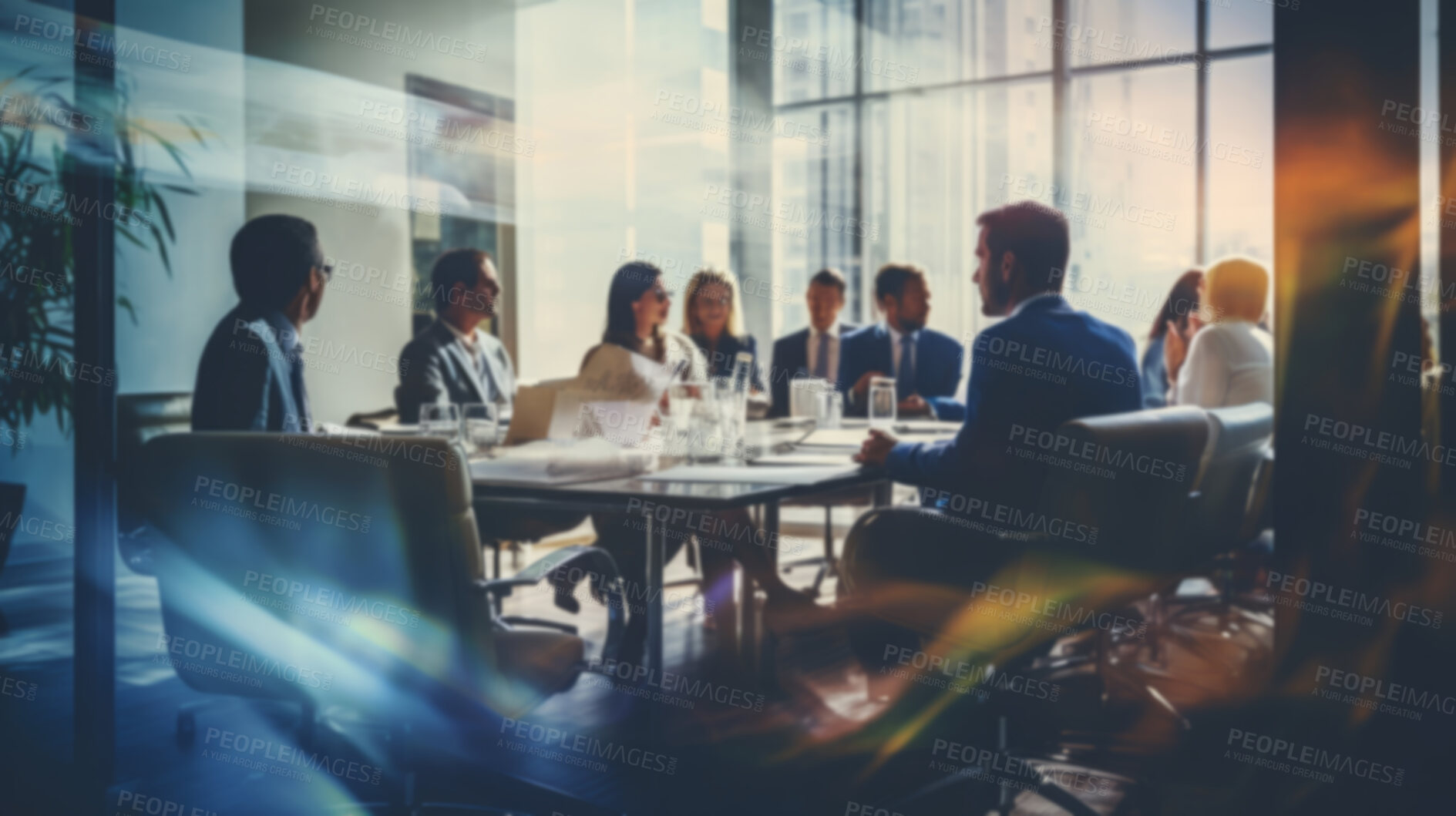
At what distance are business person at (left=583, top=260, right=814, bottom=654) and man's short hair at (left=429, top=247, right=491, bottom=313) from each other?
487 millimetres

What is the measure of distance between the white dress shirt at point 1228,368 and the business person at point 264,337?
257 centimetres

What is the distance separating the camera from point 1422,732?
132cm

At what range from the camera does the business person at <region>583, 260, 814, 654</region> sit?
2.90 m

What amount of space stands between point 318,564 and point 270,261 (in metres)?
0.98

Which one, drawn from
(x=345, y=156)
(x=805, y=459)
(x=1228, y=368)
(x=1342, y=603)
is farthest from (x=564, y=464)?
(x=345, y=156)

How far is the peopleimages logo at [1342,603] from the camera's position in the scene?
4.39 feet

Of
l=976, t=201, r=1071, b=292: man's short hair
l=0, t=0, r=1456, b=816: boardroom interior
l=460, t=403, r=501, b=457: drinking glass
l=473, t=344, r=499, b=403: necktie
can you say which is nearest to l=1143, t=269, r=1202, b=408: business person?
l=0, t=0, r=1456, b=816: boardroom interior

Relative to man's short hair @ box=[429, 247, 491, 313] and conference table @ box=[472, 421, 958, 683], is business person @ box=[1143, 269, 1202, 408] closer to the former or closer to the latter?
conference table @ box=[472, 421, 958, 683]

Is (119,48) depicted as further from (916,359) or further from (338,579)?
(338,579)

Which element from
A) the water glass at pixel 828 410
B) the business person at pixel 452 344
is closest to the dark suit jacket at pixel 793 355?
the business person at pixel 452 344

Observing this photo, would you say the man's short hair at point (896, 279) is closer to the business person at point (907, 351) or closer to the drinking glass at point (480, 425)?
the business person at point (907, 351)

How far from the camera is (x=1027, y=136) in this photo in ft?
21.4

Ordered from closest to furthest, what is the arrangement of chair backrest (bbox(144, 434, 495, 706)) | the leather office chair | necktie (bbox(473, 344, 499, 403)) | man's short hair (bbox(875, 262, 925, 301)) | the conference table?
chair backrest (bbox(144, 434, 495, 706))
the conference table
the leather office chair
necktie (bbox(473, 344, 499, 403))
man's short hair (bbox(875, 262, 925, 301))

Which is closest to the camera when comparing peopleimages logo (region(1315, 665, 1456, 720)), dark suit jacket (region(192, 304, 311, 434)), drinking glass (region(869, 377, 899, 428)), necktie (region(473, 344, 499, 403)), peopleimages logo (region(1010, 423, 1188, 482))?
peopleimages logo (region(1315, 665, 1456, 720))
